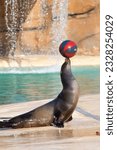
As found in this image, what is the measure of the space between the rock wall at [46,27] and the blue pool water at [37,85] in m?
2.68

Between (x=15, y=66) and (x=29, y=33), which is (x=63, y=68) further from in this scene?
(x=29, y=33)

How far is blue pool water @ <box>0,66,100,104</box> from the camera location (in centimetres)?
976

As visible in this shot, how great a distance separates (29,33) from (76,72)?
4236 millimetres

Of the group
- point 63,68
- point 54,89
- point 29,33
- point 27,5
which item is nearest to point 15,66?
point 29,33

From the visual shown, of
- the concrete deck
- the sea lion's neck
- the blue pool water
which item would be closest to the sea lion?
the sea lion's neck

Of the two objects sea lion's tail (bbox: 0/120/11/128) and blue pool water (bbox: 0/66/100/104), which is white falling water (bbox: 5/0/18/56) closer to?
blue pool water (bbox: 0/66/100/104)

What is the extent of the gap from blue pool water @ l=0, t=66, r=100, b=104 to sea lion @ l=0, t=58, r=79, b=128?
10.7 ft

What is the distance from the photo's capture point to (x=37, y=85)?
39.3 feet

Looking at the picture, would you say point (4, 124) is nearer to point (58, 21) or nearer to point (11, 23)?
point (11, 23)

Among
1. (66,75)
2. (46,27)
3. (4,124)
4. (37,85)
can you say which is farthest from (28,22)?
(4,124)

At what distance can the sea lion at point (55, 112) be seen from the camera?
570cm

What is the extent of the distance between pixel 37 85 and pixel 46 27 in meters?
7.75

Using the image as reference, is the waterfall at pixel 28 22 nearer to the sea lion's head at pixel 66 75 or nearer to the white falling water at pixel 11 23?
the white falling water at pixel 11 23

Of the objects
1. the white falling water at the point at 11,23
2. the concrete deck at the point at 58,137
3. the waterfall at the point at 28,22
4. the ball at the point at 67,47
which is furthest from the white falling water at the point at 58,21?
the ball at the point at 67,47
